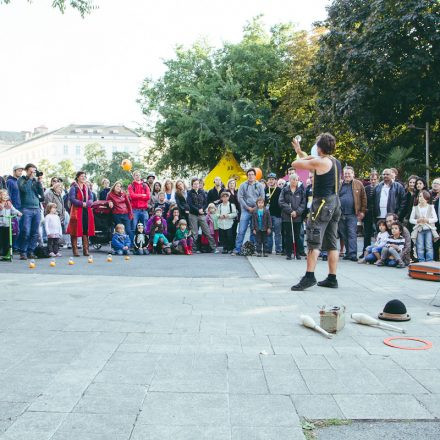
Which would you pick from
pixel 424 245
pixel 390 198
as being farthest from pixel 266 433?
pixel 390 198

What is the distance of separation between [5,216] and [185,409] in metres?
9.59

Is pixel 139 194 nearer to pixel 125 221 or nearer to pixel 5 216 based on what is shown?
pixel 125 221

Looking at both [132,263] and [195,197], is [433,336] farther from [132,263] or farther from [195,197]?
[195,197]

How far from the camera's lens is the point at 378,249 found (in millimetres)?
11992

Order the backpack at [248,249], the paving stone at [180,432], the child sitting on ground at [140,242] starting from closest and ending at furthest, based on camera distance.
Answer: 1. the paving stone at [180,432]
2. the backpack at [248,249]
3. the child sitting on ground at [140,242]

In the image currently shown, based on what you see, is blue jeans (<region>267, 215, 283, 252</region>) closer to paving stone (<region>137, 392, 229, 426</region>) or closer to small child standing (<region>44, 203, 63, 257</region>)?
small child standing (<region>44, 203, 63, 257</region>)

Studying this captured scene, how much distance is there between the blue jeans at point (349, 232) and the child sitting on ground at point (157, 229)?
4377 millimetres

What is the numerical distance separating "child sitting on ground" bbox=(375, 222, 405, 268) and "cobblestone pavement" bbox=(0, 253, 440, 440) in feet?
13.1

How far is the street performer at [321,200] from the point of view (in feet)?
25.2

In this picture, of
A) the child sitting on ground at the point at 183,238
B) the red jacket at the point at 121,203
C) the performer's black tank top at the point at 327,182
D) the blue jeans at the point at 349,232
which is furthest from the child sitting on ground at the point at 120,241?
the performer's black tank top at the point at 327,182

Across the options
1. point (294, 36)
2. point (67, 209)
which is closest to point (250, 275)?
point (67, 209)

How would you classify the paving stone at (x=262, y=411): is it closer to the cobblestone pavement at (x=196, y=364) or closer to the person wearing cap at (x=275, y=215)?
A: the cobblestone pavement at (x=196, y=364)

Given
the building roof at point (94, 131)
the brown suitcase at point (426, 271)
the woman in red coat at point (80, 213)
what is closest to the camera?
the brown suitcase at point (426, 271)

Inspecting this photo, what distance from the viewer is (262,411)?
3176 mm
